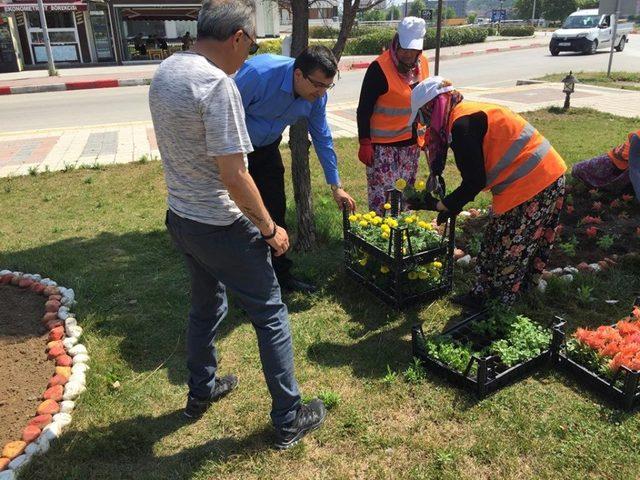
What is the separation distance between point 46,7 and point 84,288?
23.7 meters

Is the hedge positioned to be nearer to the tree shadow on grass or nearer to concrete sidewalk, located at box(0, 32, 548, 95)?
concrete sidewalk, located at box(0, 32, 548, 95)

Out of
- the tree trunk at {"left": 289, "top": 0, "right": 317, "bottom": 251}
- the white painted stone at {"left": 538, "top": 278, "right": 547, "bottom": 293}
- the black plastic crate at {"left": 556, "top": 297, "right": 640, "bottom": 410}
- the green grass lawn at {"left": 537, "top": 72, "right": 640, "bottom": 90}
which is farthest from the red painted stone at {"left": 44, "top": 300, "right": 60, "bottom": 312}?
the green grass lawn at {"left": 537, "top": 72, "right": 640, "bottom": 90}

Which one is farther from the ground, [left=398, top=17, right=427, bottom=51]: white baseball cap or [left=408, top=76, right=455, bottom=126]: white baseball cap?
[left=398, top=17, right=427, bottom=51]: white baseball cap

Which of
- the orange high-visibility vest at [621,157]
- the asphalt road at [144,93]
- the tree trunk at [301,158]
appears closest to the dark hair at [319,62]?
the tree trunk at [301,158]

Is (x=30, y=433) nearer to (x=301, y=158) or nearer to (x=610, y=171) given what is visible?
(x=301, y=158)

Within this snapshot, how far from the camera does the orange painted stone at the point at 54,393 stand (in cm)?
289

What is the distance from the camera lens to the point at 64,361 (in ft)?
10.4

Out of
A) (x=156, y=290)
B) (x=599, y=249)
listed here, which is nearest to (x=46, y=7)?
(x=156, y=290)

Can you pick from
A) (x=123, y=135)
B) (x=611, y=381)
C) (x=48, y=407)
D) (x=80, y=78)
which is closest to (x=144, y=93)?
(x=80, y=78)

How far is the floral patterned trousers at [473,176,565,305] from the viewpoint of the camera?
10.6ft

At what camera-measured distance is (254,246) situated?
2.29m

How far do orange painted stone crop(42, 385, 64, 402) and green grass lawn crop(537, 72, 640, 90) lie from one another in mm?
14602

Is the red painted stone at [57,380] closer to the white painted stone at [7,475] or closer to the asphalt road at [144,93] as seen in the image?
the white painted stone at [7,475]

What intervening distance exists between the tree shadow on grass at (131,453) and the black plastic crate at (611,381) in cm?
166
